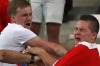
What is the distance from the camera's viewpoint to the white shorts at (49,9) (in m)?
4.58

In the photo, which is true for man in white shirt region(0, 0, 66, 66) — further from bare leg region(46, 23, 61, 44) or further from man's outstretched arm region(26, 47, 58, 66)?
bare leg region(46, 23, 61, 44)

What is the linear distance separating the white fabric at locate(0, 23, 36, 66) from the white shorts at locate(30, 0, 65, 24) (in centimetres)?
134

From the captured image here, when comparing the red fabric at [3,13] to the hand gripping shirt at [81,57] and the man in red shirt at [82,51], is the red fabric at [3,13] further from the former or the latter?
the hand gripping shirt at [81,57]

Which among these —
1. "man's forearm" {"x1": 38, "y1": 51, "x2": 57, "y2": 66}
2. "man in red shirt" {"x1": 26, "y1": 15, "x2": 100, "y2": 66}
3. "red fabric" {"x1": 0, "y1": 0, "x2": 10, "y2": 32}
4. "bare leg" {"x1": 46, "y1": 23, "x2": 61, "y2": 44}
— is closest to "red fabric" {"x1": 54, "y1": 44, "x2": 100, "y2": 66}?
"man in red shirt" {"x1": 26, "y1": 15, "x2": 100, "y2": 66}

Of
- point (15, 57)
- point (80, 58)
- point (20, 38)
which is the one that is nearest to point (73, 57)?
point (80, 58)

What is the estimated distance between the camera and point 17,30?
326cm

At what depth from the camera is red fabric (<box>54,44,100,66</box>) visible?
292 centimetres

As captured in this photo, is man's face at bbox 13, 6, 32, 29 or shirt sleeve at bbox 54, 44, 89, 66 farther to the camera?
man's face at bbox 13, 6, 32, 29

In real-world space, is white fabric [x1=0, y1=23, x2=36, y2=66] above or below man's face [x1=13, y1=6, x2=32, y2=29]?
below

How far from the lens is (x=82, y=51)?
2.93 meters

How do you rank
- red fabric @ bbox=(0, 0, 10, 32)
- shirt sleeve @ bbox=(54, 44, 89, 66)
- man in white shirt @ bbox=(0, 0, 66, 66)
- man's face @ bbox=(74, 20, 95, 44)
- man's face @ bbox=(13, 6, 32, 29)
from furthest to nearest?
red fabric @ bbox=(0, 0, 10, 32) → man's face @ bbox=(13, 6, 32, 29) → man in white shirt @ bbox=(0, 0, 66, 66) → man's face @ bbox=(74, 20, 95, 44) → shirt sleeve @ bbox=(54, 44, 89, 66)

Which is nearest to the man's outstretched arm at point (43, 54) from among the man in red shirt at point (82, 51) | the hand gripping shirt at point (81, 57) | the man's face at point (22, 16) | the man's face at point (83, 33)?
the man in red shirt at point (82, 51)

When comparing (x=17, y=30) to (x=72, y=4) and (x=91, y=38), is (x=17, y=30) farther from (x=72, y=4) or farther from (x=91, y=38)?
(x=72, y=4)

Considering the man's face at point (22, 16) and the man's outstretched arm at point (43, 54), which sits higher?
the man's face at point (22, 16)
